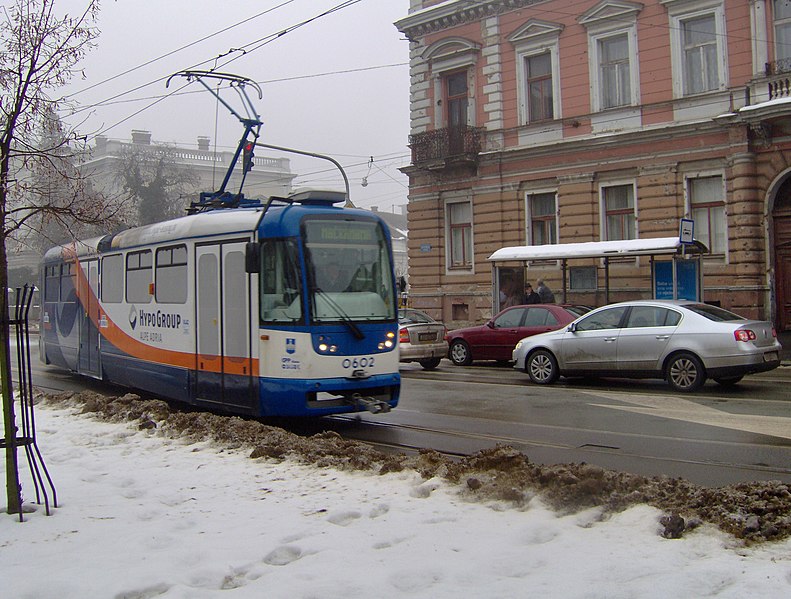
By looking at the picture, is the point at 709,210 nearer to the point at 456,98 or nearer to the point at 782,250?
the point at 782,250

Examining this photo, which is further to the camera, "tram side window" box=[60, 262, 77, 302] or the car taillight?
"tram side window" box=[60, 262, 77, 302]

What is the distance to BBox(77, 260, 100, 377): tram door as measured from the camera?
578 inches

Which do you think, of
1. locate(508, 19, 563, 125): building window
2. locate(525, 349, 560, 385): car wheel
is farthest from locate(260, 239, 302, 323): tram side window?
locate(508, 19, 563, 125): building window

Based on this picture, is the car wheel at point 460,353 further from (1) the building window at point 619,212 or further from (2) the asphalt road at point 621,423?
(1) the building window at point 619,212

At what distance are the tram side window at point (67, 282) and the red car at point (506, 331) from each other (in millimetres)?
8537

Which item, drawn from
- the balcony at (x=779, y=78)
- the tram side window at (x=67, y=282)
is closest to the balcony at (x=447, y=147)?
the balcony at (x=779, y=78)

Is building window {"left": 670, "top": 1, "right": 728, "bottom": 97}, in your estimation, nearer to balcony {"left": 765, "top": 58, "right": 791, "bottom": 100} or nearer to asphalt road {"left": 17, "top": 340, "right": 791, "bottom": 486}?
balcony {"left": 765, "top": 58, "right": 791, "bottom": 100}

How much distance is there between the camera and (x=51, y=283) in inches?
696

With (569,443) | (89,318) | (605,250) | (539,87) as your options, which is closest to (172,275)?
(89,318)

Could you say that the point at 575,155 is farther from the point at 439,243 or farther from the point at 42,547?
the point at 42,547

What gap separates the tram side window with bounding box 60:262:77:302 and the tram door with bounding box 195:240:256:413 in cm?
629

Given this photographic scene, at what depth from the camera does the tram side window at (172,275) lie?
11.3 m

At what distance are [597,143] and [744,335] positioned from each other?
1313 centimetres

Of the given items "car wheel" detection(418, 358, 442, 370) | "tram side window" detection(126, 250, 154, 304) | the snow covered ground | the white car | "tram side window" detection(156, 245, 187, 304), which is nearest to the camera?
the snow covered ground
